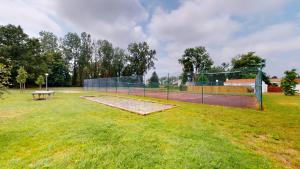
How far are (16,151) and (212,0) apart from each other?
494 inches

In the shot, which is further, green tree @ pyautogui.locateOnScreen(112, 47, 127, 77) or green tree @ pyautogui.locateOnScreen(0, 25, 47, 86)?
green tree @ pyautogui.locateOnScreen(112, 47, 127, 77)

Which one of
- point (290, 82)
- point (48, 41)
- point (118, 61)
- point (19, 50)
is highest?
point (48, 41)

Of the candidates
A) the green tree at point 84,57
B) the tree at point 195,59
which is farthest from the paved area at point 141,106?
→ the tree at point 195,59

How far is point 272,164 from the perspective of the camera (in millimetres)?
2285

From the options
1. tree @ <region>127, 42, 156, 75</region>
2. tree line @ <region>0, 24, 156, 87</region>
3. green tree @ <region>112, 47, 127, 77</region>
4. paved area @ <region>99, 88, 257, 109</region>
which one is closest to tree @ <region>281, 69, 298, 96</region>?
paved area @ <region>99, 88, 257, 109</region>

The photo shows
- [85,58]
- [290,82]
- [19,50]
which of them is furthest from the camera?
[85,58]

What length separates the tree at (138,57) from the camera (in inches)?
2014

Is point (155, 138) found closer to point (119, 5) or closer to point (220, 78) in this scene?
point (119, 5)

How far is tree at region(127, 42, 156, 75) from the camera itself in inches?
2014

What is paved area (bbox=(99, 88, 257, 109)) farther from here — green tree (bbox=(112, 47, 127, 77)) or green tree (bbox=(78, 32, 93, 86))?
green tree (bbox=(78, 32, 93, 86))

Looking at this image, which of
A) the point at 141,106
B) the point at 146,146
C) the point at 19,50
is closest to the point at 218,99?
the point at 141,106

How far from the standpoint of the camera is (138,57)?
51531 mm

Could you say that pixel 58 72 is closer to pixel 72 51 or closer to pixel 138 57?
pixel 72 51

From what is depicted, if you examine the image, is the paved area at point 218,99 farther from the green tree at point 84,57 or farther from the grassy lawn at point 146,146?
the green tree at point 84,57
